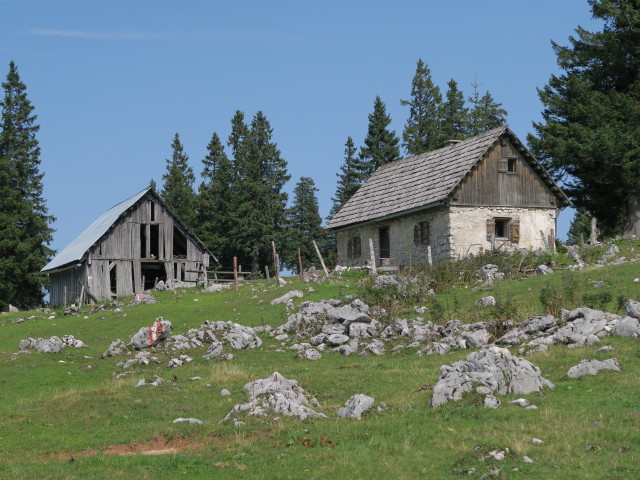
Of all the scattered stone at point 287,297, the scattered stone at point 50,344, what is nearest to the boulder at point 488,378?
the scattered stone at point 50,344

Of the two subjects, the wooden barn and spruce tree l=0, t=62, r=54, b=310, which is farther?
spruce tree l=0, t=62, r=54, b=310

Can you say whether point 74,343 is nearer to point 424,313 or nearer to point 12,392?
point 12,392

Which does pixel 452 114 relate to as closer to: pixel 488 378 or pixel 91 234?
pixel 91 234

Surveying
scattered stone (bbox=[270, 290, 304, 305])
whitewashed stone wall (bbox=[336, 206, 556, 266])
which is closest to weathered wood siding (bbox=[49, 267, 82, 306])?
whitewashed stone wall (bbox=[336, 206, 556, 266])

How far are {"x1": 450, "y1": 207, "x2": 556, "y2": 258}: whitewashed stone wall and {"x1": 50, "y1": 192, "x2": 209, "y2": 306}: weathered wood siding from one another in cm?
1926

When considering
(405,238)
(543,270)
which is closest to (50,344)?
(543,270)

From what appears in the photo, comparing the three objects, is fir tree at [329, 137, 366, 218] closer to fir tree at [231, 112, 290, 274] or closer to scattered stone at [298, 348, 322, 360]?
fir tree at [231, 112, 290, 274]

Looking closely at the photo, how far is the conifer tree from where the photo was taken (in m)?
80.7

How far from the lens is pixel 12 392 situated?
74.8 feet

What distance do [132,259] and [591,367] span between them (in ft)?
129

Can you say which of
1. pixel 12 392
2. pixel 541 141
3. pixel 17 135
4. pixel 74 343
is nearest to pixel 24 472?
pixel 12 392

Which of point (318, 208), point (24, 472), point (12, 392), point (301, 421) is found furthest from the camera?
point (318, 208)

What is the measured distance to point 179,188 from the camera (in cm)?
8669

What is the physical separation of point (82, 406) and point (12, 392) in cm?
403
